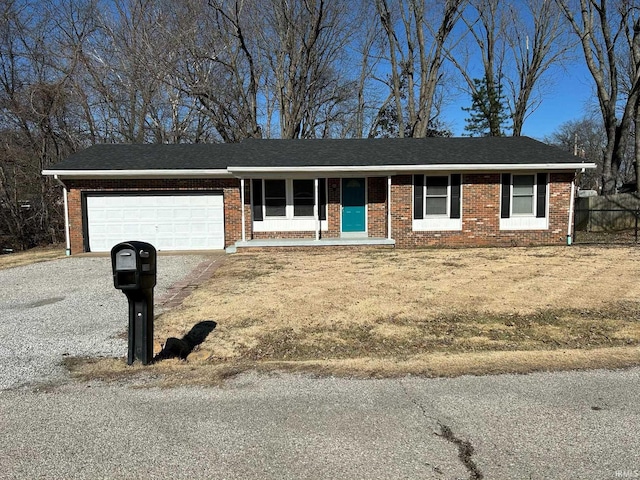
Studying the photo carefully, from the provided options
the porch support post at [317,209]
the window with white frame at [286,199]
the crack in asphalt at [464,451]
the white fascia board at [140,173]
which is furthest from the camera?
the window with white frame at [286,199]

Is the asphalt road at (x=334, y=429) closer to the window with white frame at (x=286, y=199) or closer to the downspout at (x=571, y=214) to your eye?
the window with white frame at (x=286, y=199)

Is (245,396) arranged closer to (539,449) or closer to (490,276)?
(539,449)

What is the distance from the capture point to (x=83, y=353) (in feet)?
15.8

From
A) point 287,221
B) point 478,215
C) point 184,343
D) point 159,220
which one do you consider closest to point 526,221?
point 478,215

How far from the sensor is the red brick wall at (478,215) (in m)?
14.4

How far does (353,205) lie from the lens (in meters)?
15.1

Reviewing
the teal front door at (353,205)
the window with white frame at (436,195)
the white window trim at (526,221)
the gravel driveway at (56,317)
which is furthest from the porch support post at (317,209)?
the white window trim at (526,221)

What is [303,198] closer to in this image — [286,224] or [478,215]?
[286,224]

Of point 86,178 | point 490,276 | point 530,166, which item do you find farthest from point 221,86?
point 490,276

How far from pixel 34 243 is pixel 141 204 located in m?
9.17

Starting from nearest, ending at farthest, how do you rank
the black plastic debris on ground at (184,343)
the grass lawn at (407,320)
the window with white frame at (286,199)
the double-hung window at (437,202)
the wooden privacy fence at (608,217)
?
the grass lawn at (407,320) < the black plastic debris on ground at (184,343) < the double-hung window at (437,202) < the window with white frame at (286,199) < the wooden privacy fence at (608,217)

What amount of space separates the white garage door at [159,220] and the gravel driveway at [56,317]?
315cm

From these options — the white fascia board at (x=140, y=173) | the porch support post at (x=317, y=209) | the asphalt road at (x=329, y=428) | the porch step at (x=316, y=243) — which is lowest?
the asphalt road at (x=329, y=428)

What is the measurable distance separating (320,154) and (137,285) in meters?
11.7
